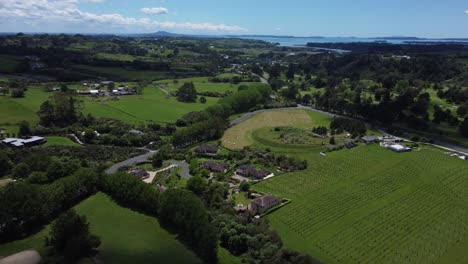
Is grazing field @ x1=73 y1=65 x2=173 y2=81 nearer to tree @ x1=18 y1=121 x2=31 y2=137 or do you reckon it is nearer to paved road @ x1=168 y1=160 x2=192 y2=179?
tree @ x1=18 y1=121 x2=31 y2=137

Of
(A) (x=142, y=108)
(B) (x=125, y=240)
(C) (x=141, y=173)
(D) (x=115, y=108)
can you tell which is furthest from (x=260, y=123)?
(B) (x=125, y=240)

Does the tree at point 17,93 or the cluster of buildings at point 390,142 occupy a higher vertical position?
the tree at point 17,93

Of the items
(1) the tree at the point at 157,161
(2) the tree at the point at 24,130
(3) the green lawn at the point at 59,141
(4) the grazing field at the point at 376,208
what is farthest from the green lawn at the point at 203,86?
Result: (4) the grazing field at the point at 376,208

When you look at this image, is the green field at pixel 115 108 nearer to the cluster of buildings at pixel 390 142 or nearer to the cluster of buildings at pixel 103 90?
the cluster of buildings at pixel 103 90

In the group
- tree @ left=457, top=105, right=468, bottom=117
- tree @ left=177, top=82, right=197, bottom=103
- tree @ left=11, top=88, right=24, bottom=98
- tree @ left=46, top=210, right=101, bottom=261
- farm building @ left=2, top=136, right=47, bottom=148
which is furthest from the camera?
tree @ left=177, top=82, right=197, bottom=103

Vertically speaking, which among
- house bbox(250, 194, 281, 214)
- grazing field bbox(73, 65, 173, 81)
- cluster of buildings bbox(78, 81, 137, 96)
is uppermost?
grazing field bbox(73, 65, 173, 81)

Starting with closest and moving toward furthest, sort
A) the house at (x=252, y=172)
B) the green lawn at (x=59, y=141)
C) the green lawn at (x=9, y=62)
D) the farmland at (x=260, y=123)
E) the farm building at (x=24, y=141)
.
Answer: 1. the house at (x=252, y=172)
2. the farm building at (x=24, y=141)
3. the green lawn at (x=59, y=141)
4. the farmland at (x=260, y=123)
5. the green lawn at (x=9, y=62)

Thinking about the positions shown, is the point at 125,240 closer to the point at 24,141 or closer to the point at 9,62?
the point at 24,141

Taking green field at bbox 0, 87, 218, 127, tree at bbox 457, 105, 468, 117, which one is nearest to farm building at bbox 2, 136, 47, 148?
green field at bbox 0, 87, 218, 127
